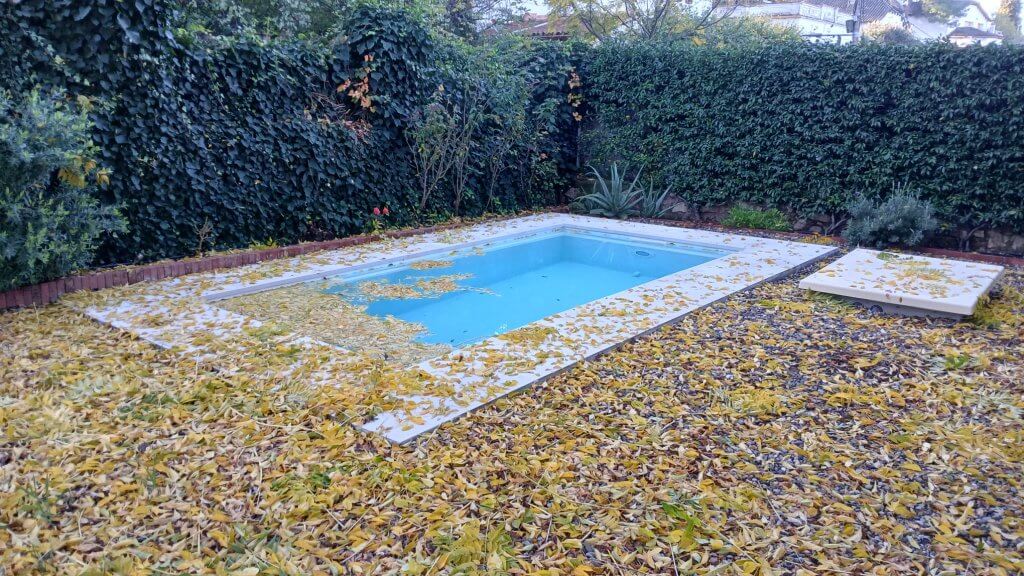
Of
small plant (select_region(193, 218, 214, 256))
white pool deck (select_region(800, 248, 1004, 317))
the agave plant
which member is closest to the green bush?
small plant (select_region(193, 218, 214, 256))

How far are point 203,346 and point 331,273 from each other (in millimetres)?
2185

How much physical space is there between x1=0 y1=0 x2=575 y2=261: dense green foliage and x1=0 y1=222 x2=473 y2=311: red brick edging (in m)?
0.30

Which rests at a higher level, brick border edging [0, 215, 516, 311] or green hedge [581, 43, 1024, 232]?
green hedge [581, 43, 1024, 232]

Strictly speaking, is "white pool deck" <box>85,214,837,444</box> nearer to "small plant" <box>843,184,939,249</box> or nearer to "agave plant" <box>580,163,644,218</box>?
"small plant" <box>843,184,939,249</box>

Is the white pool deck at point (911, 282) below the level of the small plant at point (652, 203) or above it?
below

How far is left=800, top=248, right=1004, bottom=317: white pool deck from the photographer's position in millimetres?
4789

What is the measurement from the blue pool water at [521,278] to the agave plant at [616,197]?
122 centimetres

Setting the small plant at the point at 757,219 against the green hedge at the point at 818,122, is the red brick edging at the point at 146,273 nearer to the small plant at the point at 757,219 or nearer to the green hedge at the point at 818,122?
the green hedge at the point at 818,122

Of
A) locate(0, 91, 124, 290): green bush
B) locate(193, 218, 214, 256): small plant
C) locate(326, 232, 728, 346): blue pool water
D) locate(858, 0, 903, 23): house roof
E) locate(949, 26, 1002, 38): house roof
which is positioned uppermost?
locate(858, 0, 903, 23): house roof

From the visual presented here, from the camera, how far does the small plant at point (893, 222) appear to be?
23.8 ft

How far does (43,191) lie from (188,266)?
52.4 inches

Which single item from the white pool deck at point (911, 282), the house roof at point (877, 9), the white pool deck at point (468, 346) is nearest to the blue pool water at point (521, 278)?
the white pool deck at point (468, 346)

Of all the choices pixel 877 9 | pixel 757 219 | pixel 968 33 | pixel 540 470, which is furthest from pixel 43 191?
pixel 968 33

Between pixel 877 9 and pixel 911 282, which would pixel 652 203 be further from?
pixel 877 9
